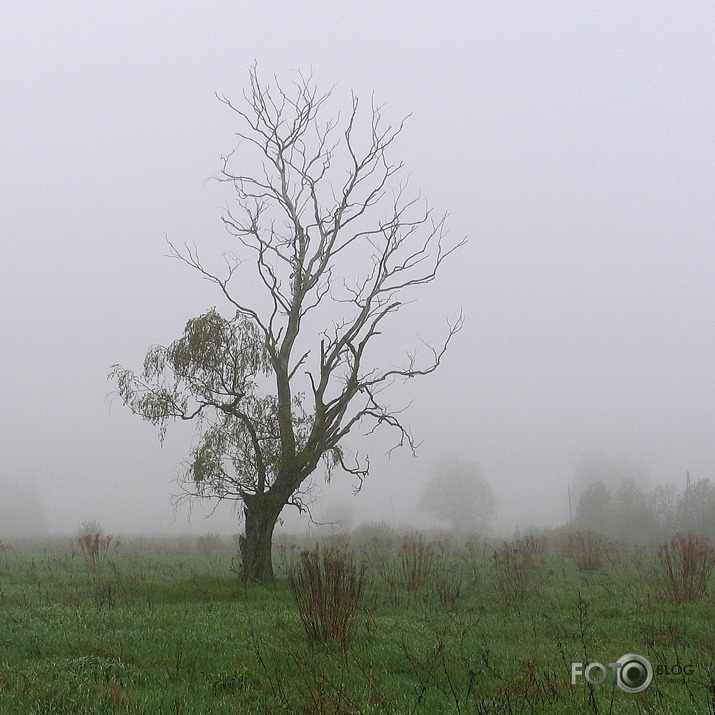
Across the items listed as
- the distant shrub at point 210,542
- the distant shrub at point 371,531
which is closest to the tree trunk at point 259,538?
the distant shrub at point 210,542

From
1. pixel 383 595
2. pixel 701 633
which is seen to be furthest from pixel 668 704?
pixel 383 595

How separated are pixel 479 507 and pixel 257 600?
7505cm

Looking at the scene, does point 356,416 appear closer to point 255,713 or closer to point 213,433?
point 213,433

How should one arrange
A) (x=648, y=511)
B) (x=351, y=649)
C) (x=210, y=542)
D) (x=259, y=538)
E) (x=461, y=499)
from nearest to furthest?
1. (x=351, y=649)
2. (x=259, y=538)
3. (x=210, y=542)
4. (x=648, y=511)
5. (x=461, y=499)

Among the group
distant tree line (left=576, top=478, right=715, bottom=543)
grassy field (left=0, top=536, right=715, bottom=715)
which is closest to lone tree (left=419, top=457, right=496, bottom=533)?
distant tree line (left=576, top=478, right=715, bottom=543)

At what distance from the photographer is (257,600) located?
14.0 m

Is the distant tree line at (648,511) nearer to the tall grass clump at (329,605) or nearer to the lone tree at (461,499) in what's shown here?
the lone tree at (461,499)

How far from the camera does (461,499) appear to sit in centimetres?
8456

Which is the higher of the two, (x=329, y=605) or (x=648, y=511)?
(x=329, y=605)

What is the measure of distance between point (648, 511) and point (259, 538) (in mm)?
45944

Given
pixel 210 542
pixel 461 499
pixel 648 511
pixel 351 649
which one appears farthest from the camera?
pixel 461 499

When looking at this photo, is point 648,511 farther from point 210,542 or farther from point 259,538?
point 259,538

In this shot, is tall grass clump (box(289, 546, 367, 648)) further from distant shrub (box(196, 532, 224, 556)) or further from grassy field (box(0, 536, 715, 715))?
distant shrub (box(196, 532, 224, 556))

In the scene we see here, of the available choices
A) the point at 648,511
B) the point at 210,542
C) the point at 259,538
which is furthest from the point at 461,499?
the point at 259,538
